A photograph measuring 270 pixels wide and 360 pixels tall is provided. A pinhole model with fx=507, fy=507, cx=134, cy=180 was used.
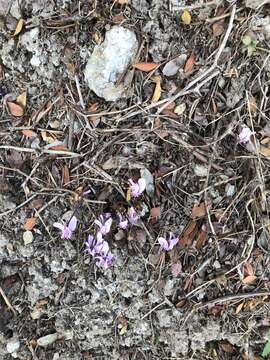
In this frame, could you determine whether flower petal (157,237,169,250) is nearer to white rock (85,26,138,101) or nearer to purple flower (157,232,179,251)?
purple flower (157,232,179,251)

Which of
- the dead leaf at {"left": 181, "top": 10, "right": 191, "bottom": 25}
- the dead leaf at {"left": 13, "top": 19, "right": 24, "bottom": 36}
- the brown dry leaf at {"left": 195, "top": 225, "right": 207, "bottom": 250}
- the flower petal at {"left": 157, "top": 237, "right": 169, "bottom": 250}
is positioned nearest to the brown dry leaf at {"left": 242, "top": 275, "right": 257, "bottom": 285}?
the brown dry leaf at {"left": 195, "top": 225, "right": 207, "bottom": 250}

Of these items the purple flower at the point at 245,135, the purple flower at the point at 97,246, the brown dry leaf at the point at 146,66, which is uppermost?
the brown dry leaf at the point at 146,66

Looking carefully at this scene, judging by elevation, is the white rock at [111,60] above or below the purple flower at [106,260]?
above

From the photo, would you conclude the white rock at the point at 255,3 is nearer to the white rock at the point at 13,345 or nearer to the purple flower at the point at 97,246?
the purple flower at the point at 97,246

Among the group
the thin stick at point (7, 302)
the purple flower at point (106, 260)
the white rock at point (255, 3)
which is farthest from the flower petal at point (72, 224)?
the white rock at point (255, 3)

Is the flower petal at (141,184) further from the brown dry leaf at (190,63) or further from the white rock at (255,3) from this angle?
the white rock at (255,3)

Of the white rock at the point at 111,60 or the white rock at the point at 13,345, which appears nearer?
the white rock at the point at 111,60

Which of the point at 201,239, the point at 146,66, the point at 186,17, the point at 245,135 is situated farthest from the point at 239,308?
the point at 186,17

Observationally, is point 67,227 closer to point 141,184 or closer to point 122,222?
point 122,222
